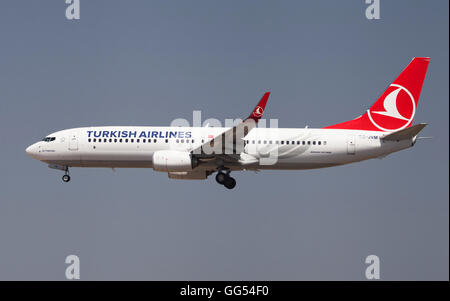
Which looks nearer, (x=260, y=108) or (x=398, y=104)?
(x=260, y=108)

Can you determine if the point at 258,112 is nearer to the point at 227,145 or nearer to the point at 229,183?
the point at 227,145

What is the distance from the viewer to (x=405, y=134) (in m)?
54.2

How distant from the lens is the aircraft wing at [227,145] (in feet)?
171

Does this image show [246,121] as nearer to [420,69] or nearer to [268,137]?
[268,137]

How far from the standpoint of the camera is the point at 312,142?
182 ft

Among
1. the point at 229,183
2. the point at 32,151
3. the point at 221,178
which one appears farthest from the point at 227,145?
the point at 32,151

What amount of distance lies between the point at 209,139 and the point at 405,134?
1288cm

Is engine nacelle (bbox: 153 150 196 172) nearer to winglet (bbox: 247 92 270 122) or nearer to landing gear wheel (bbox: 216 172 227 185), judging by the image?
landing gear wheel (bbox: 216 172 227 185)

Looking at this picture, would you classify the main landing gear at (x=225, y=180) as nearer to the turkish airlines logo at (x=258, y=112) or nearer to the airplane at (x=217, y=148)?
the airplane at (x=217, y=148)
